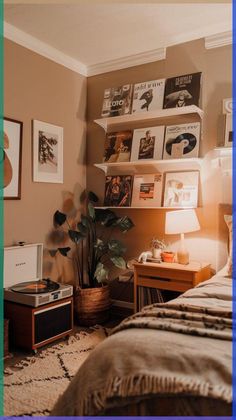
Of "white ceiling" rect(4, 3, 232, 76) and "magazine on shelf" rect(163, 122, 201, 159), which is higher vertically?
"white ceiling" rect(4, 3, 232, 76)

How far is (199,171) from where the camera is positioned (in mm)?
3045

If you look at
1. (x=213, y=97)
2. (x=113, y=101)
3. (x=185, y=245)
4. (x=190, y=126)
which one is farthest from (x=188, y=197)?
(x=113, y=101)

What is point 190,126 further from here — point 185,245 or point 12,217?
point 12,217

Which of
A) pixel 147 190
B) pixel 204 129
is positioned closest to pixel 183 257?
pixel 147 190

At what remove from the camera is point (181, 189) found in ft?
10.1

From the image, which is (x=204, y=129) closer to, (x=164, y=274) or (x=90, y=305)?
(x=164, y=274)

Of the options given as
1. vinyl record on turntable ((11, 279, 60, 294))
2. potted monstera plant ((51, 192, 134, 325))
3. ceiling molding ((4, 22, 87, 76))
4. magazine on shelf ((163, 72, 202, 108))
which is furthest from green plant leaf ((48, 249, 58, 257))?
ceiling molding ((4, 22, 87, 76))

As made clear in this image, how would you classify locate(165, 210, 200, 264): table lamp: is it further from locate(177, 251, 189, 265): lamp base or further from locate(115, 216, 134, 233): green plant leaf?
locate(115, 216, 134, 233): green plant leaf

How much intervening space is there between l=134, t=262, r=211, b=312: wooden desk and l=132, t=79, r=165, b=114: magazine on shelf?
1490mm

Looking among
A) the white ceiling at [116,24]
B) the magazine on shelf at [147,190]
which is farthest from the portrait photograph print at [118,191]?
the white ceiling at [116,24]

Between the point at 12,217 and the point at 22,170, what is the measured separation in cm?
43

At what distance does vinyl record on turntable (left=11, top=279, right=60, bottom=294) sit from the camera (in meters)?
2.66

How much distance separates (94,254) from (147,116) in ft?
4.72

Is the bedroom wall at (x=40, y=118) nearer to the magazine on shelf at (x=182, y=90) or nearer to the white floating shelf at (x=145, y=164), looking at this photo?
the white floating shelf at (x=145, y=164)
